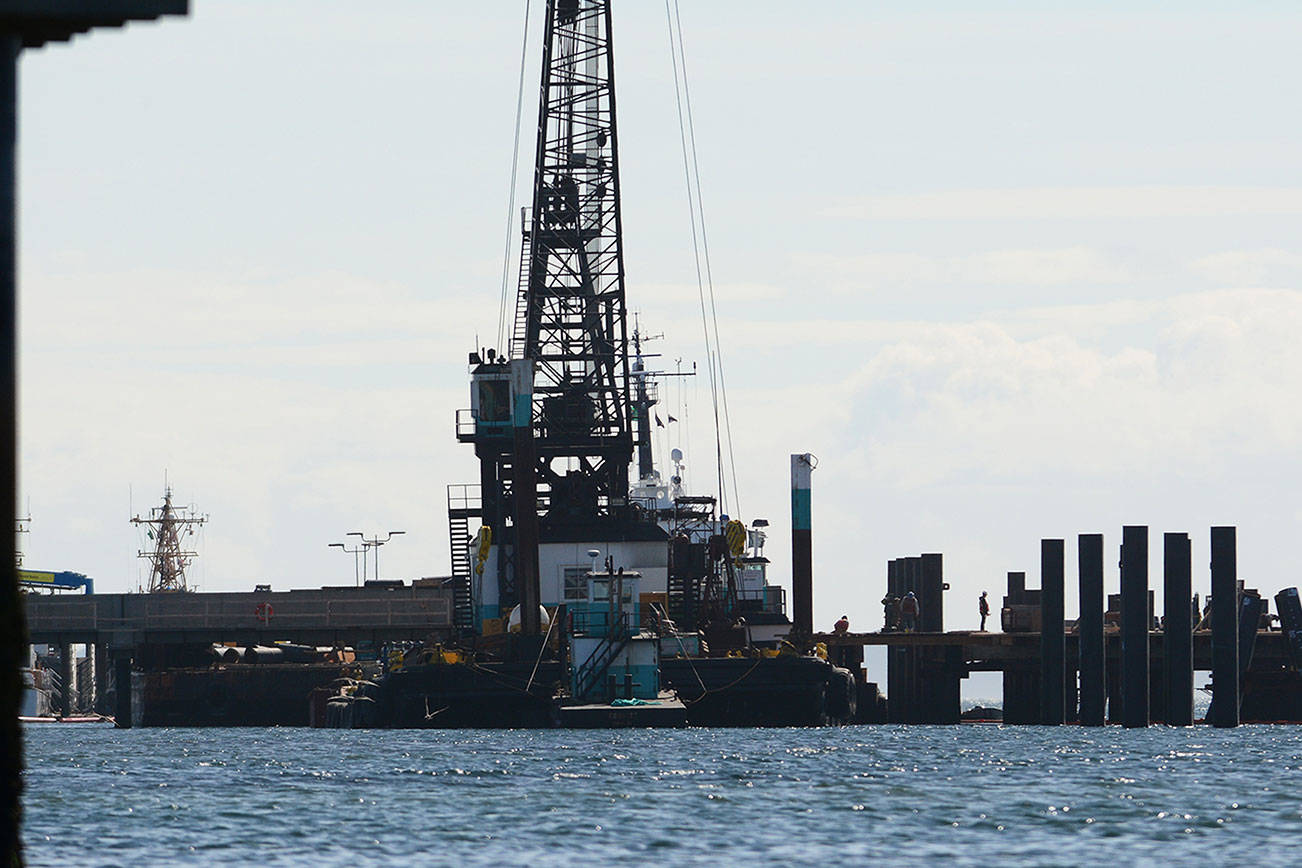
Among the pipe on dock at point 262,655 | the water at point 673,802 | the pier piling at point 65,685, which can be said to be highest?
the pipe on dock at point 262,655

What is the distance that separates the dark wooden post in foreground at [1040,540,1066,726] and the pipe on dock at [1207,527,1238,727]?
494 centimetres

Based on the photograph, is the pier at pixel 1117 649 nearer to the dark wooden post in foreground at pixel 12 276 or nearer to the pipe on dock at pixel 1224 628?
the pipe on dock at pixel 1224 628

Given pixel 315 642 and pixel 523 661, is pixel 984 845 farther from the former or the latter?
pixel 315 642

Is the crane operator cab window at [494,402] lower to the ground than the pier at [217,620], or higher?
higher

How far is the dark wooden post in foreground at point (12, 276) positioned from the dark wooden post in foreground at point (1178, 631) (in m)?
56.5

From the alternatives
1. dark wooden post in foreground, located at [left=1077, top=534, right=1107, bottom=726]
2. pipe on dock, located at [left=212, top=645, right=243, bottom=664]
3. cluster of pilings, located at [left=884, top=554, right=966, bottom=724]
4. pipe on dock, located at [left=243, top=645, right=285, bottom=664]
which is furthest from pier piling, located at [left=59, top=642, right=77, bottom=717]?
dark wooden post in foreground, located at [left=1077, top=534, right=1107, bottom=726]

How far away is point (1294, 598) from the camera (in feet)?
239

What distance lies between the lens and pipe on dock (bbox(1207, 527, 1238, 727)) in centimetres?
6550

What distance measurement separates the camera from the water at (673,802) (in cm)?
3244

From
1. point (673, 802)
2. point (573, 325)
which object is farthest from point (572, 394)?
point (673, 802)

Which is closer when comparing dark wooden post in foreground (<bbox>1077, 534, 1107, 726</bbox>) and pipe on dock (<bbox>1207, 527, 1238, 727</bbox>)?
pipe on dock (<bbox>1207, 527, 1238, 727</bbox>)

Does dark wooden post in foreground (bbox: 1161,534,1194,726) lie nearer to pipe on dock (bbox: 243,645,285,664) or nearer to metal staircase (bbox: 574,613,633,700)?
metal staircase (bbox: 574,613,633,700)

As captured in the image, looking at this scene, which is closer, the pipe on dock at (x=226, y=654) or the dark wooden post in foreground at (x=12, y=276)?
the dark wooden post in foreground at (x=12, y=276)

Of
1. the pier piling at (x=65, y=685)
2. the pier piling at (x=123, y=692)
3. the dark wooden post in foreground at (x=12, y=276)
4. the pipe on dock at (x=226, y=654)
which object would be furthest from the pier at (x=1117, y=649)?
the pier piling at (x=65, y=685)
